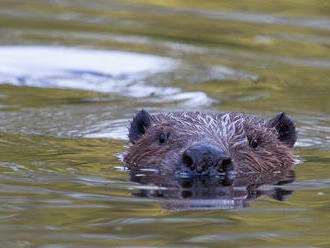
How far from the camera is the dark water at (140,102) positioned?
17.1 feet

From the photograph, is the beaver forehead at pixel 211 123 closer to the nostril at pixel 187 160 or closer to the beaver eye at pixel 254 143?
the beaver eye at pixel 254 143

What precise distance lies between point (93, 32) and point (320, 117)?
5935 millimetres

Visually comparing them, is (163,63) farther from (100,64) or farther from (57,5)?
(57,5)

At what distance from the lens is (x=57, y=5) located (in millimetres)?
17500

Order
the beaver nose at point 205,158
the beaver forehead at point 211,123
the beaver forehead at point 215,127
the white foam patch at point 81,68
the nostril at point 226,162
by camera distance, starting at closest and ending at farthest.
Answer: the beaver nose at point 205,158 < the nostril at point 226,162 < the beaver forehead at point 215,127 < the beaver forehead at point 211,123 < the white foam patch at point 81,68

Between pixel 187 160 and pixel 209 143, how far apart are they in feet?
0.70

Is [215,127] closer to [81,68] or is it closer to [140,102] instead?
[140,102]

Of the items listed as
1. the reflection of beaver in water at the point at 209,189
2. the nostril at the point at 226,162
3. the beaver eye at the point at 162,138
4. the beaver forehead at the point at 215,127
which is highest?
the beaver forehead at the point at 215,127

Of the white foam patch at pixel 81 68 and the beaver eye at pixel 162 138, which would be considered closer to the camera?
the beaver eye at pixel 162 138

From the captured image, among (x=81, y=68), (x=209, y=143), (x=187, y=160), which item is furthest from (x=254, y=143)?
(x=81, y=68)

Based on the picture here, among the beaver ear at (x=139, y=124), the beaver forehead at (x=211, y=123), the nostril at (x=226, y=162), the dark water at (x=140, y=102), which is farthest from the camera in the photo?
the beaver ear at (x=139, y=124)

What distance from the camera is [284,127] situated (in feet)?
26.1

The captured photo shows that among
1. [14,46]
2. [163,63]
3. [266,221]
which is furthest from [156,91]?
[266,221]

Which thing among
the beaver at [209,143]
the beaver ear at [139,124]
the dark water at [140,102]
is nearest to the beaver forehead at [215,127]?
the beaver at [209,143]
